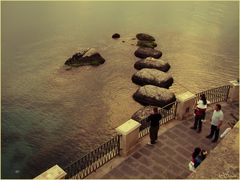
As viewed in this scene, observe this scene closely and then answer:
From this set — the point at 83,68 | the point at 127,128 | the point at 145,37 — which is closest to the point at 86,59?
the point at 83,68

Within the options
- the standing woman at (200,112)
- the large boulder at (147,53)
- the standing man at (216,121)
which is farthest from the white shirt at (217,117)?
the large boulder at (147,53)

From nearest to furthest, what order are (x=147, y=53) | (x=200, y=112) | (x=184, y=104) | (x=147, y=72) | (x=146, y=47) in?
(x=200, y=112) → (x=184, y=104) → (x=147, y=72) → (x=147, y=53) → (x=146, y=47)

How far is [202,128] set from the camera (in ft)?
59.6

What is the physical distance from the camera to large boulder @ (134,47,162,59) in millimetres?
38531

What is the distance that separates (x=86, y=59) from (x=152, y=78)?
333 inches

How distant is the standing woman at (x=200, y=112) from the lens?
55.5 ft

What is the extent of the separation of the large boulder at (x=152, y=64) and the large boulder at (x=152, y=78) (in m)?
1.82

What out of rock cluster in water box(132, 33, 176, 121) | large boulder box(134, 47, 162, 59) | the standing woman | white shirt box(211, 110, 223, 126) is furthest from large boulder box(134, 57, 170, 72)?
white shirt box(211, 110, 223, 126)

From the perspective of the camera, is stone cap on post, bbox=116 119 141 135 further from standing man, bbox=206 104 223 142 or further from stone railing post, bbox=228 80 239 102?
stone railing post, bbox=228 80 239 102

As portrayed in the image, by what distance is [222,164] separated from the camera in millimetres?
9664

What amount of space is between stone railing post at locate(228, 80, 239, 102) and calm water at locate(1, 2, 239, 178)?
893 cm

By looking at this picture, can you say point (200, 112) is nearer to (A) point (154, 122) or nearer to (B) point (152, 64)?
(A) point (154, 122)

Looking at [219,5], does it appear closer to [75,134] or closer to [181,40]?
[181,40]

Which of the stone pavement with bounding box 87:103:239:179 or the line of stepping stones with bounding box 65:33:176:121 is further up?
the stone pavement with bounding box 87:103:239:179
